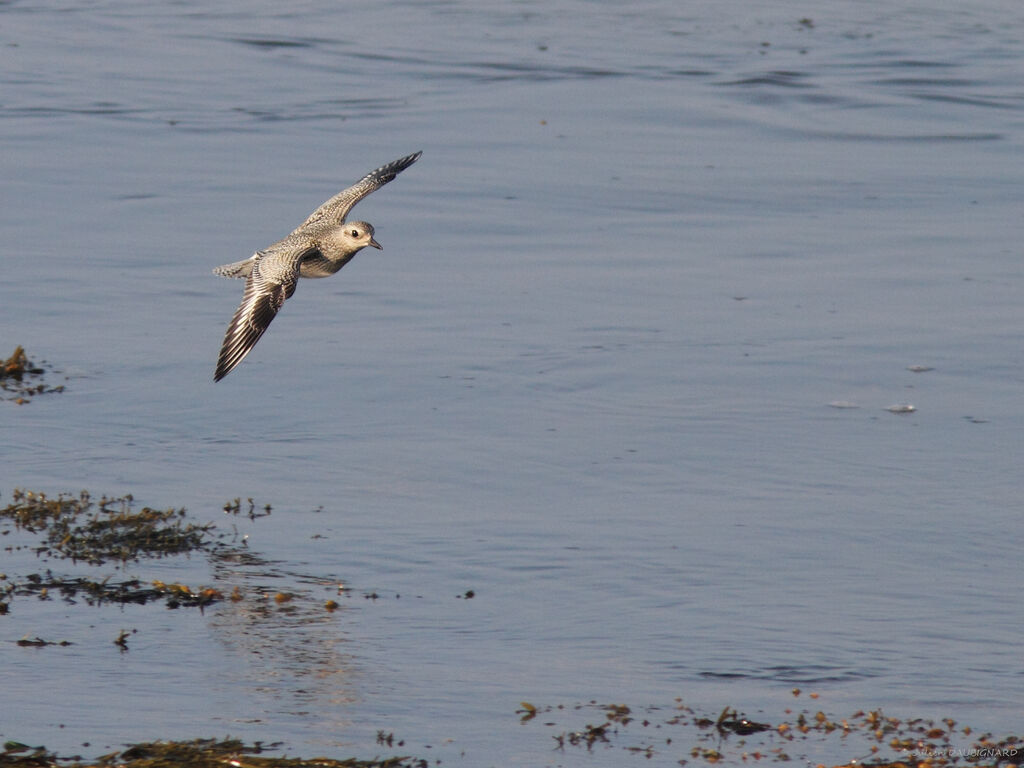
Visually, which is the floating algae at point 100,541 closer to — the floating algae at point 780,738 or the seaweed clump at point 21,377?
the seaweed clump at point 21,377

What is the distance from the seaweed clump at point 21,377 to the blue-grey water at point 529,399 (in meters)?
0.28

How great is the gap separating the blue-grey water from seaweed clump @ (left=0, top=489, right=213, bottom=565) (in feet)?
→ 0.92

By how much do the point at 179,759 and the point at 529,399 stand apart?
6.85 m

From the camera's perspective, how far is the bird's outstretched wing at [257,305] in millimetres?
10344

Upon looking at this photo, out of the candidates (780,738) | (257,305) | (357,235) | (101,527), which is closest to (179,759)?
(780,738)

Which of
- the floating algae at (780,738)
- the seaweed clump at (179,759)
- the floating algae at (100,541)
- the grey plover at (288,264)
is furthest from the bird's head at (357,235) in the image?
the seaweed clump at (179,759)

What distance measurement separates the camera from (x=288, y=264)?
1109cm

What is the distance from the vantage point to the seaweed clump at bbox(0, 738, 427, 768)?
24.1 feet

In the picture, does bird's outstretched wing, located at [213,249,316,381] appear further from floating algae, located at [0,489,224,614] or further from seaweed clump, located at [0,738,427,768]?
seaweed clump, located at [0,738,427,768]

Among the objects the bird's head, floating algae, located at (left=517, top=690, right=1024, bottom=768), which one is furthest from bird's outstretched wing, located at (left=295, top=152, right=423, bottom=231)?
floating algae, located at (left=517, top=690, right=1024, bottom=768)

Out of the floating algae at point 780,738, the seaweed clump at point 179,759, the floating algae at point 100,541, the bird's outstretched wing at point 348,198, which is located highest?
the bird's outstretched wing at point 348,198

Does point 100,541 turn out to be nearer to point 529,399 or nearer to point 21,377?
point 21,377

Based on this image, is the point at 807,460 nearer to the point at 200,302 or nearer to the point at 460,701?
the point at 460,701

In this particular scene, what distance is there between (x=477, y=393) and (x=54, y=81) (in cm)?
1583
